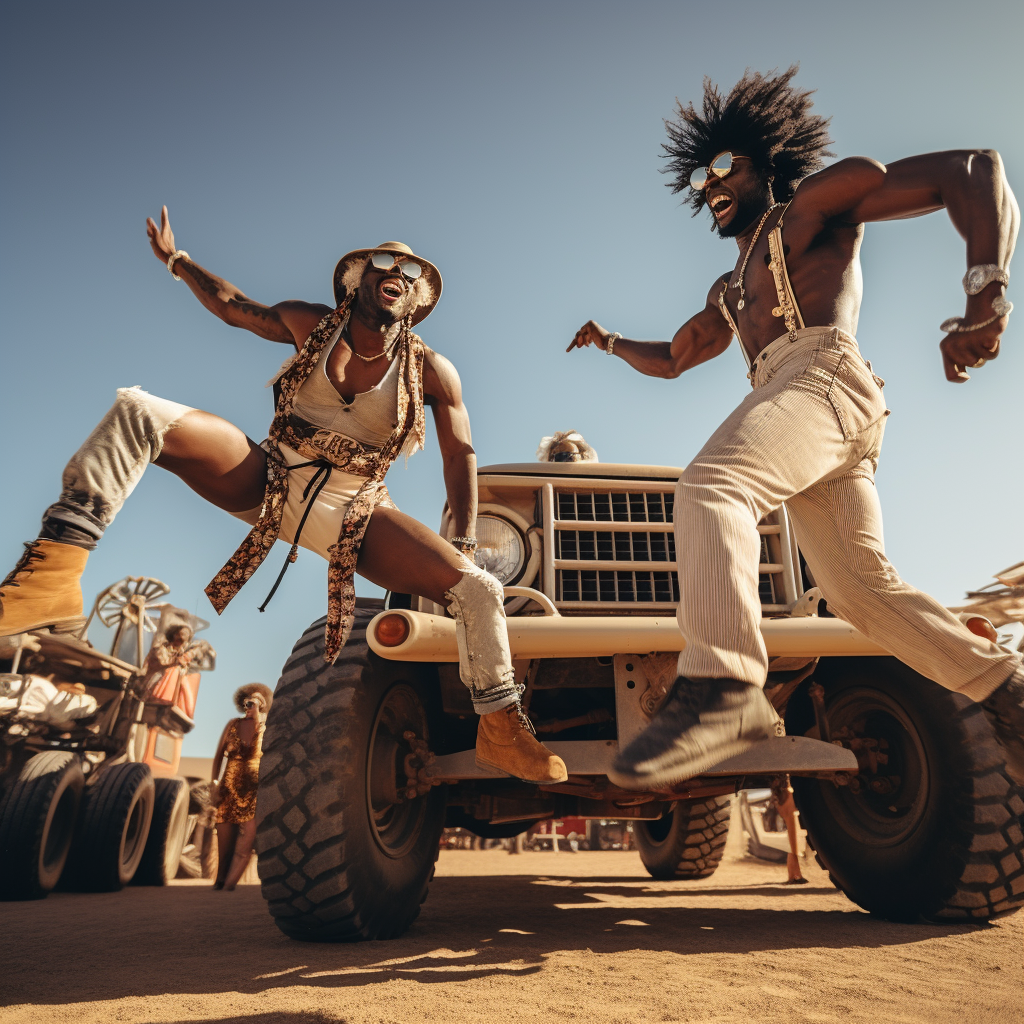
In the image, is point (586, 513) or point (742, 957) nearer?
point (742, 957)

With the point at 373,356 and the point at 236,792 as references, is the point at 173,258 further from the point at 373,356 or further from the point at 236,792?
the point at 236,792

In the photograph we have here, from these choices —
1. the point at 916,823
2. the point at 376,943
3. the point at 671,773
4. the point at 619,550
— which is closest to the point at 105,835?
the point at 376,943

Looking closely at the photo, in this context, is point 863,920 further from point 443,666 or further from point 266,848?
point 266,848

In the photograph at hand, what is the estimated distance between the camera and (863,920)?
390 centimetres

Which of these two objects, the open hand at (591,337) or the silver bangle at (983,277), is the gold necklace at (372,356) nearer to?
the open hand at (591,337)

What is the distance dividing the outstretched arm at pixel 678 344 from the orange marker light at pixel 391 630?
1350mm

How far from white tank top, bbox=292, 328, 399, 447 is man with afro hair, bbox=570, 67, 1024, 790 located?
115 cm

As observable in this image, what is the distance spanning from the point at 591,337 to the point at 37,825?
16.8 ft

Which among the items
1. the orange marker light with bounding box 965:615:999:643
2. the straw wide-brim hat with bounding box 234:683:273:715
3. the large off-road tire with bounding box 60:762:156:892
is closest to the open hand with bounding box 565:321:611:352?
the orange marker light with bounding box 965:615:999:643

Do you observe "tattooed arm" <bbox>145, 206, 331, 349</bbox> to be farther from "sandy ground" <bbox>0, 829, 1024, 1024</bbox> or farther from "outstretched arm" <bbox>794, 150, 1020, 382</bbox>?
"sandy ground" <bbox>0, 829, 1024, 1024</bbox>

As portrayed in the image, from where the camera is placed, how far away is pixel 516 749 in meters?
2.50

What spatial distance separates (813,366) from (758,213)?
0.83 meters

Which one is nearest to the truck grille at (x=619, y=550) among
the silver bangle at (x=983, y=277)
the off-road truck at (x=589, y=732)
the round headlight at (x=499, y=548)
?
the off-road truck at (x=589, y=732)

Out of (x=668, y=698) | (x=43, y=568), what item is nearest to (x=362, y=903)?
(x=43, y=568)
